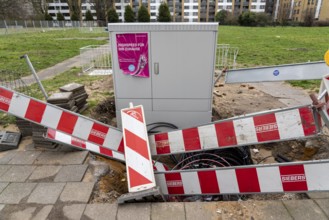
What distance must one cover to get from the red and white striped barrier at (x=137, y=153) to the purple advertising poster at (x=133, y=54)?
3.21ft

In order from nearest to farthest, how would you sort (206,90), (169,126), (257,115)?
(257,115), (206,90), (169,126)

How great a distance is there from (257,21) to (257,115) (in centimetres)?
5390

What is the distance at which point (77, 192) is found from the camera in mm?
2885

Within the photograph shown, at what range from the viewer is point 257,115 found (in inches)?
108

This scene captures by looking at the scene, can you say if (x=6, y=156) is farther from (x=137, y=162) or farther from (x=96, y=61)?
(x=96, y=61)

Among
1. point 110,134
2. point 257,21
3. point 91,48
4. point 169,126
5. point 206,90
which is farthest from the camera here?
point 257,21

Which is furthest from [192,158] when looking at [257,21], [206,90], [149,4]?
[149,4]

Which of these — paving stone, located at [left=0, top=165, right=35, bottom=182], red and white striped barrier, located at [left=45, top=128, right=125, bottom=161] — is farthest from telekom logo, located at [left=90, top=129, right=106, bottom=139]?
paving stone, located at [left=0, top=165, right=35, bottom=182]

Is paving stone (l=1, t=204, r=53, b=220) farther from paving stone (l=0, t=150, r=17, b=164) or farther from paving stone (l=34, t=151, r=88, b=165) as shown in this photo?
paving stone (l=0, t=150, r=17, b=164)

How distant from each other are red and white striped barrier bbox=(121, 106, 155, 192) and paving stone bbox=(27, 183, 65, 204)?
92cm

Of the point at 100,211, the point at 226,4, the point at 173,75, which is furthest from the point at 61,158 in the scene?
the point at 226,4

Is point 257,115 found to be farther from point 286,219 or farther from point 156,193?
point 156,193

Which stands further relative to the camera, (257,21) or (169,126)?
(257,21)

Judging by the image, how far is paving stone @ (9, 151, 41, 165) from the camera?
3646mm
